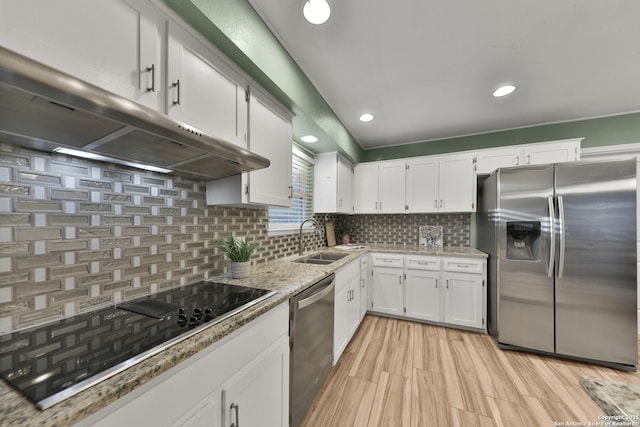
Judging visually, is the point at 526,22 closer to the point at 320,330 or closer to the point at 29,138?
the point at 320,330

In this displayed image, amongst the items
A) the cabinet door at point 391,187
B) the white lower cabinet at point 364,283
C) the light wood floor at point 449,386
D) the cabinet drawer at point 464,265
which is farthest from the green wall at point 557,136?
the light wood floor at point 449,386

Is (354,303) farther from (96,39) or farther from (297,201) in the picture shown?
(96,39)

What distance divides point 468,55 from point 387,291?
2.54m

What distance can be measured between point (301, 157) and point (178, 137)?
6.53 ft

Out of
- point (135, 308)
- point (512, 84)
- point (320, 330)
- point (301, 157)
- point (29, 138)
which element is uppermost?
point (512, 84)

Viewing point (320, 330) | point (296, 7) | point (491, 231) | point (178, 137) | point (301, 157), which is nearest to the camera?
point (178, 137)

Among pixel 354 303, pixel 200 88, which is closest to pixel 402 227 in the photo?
pixel 354 303

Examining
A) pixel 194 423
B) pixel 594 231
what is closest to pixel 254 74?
pixel 194 423

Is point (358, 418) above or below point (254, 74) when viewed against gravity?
below

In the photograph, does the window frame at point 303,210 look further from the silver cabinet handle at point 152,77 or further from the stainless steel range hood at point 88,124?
the silver cabinet handle at point 152,77

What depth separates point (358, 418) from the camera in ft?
5.01

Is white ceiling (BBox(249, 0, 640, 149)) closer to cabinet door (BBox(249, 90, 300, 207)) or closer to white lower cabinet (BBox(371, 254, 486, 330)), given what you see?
cabinet door (BBox(249, 90, 300, 207))

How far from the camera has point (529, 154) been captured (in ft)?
8.87

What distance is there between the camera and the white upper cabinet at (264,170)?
4.75 ft
